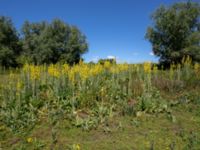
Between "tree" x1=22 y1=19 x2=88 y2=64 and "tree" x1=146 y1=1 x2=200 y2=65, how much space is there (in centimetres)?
1358

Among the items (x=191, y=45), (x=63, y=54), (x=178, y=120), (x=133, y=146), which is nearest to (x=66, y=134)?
(x=133, y=146)

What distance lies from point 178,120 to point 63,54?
109 ft

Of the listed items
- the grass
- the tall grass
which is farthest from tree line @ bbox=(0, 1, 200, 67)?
the grass

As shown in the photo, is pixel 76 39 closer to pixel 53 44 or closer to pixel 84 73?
pixel 53 44

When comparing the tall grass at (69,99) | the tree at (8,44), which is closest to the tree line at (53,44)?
the tree at (8,44)

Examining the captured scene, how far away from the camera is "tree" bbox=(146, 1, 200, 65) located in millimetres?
28828

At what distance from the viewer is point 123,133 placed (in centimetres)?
663

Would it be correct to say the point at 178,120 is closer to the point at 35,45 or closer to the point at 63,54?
the point at 63,54

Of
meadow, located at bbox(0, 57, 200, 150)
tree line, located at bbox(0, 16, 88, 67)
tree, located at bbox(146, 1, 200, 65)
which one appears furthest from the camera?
tree line, located at bbox(0, 16, 88, 67)

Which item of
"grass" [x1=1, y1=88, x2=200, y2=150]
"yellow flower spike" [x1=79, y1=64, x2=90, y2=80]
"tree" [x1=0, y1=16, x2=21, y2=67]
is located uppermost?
"tree" [x1=0, y1=16, x2=21, y2=67]

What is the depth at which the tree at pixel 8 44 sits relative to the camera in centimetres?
3353

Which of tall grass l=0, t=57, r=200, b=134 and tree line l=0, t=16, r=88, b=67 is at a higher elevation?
tree line l=0, t=16, r=88, b=67

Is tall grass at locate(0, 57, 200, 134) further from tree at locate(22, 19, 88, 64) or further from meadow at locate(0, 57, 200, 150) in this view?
tree at locate(22, 19, 88, 64)

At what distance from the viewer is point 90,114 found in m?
7.67
